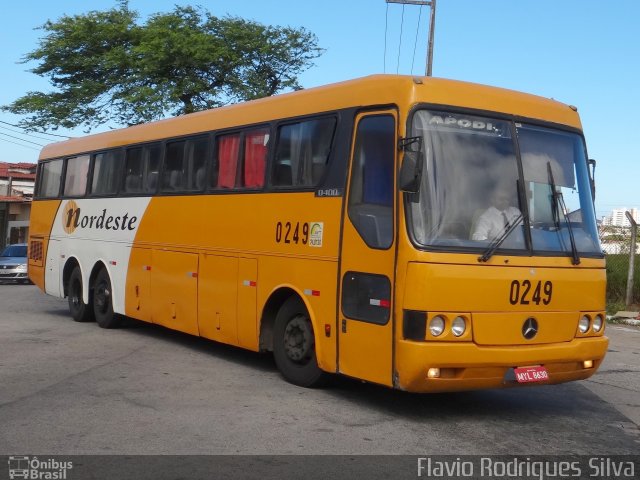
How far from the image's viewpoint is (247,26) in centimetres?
3281

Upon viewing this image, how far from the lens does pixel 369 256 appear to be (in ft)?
26.1

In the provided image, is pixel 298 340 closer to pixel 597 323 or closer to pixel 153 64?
pixel 597 323

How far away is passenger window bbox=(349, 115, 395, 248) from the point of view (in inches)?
310

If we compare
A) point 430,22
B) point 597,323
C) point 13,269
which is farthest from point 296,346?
point 13,269

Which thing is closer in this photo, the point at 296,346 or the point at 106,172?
the point at 296,346

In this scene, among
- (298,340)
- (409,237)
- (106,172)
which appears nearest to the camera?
(409,237)

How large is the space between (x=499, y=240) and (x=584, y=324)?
1358 millimetres

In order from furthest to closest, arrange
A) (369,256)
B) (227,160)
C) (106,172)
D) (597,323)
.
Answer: (106,172)
(227,160)
(597,323)
(369,256)

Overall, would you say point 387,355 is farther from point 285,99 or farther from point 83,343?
point 83,343

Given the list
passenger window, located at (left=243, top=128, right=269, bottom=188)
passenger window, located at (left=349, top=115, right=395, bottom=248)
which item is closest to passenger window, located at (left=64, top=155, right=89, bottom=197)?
passenger window, located at (left=243, top=128, right=269, bottom=188)

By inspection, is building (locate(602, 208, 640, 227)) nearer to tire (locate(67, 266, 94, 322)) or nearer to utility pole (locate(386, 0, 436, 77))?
utility pole (locate(386, 0, 436, 77))

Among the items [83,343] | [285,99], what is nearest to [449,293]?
[285,99]

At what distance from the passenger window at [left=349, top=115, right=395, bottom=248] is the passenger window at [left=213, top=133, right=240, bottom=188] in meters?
2.64


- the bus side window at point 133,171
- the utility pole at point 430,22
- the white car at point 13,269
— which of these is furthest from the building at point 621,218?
the white car at point 13,269
